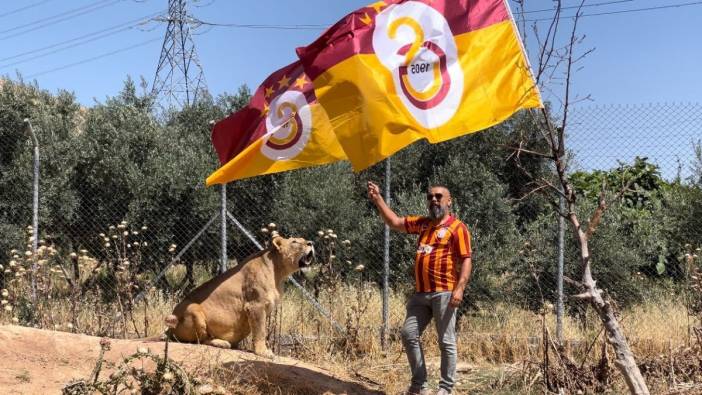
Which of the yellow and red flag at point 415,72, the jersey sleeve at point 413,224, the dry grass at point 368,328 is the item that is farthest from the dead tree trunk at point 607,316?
the dry grass at point 368,328

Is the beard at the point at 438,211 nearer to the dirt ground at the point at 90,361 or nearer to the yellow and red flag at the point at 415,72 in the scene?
the yellow and red flag at the point at 415,72

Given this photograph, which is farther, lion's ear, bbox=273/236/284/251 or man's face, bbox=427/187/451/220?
lion's ear, bbox=273/236/284/251

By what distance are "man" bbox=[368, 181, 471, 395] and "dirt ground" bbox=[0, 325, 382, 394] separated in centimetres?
→ 93

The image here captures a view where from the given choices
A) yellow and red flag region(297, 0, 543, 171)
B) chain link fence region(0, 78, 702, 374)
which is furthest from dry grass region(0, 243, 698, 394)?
yellow and red flag region(297, 0, 543, 171)

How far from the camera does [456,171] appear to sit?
1170 cm

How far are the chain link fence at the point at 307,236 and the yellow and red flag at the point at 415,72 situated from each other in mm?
2254

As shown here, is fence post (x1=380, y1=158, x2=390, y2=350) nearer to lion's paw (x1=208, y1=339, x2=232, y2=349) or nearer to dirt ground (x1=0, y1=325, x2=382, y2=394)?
dirt ground (x1=0, y1=325, x2=382, y2=394)

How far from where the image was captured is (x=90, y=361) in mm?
6660

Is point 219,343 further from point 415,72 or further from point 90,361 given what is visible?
point 415,72

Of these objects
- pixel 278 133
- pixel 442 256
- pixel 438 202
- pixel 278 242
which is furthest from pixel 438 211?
pixel 278 133

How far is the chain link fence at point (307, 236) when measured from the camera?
9.02 m

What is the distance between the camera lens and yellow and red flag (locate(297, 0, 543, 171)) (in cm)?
655

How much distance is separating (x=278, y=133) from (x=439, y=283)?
239cm

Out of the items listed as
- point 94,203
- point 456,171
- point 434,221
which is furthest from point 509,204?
point 94,203
